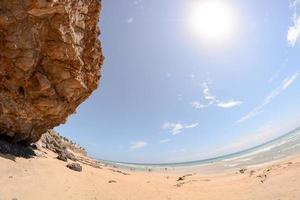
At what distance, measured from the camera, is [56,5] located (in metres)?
15.3

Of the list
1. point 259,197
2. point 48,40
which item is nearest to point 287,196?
point 259,197

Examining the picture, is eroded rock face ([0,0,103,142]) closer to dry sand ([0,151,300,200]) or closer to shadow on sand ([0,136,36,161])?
shadow on sand ([0,136,36,161])

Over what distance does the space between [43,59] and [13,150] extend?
6.80m

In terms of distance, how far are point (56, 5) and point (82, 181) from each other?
41.3 ft

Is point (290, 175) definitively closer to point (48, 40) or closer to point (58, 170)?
point (58, 170)

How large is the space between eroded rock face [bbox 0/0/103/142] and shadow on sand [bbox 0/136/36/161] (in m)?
0.59

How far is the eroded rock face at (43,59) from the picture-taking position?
51.9 ft

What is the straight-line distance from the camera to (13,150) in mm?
19547

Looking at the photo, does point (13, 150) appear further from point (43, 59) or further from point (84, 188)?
point (43, 59)

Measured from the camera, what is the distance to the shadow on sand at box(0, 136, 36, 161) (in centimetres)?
1827

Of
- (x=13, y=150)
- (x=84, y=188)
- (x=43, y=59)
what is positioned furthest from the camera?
(x=13, y=150)

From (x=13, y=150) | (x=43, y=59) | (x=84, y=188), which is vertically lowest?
(x=84, y=188)

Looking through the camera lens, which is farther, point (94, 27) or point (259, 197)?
point (94, 27)

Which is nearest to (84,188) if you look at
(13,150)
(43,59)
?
(13,150)
